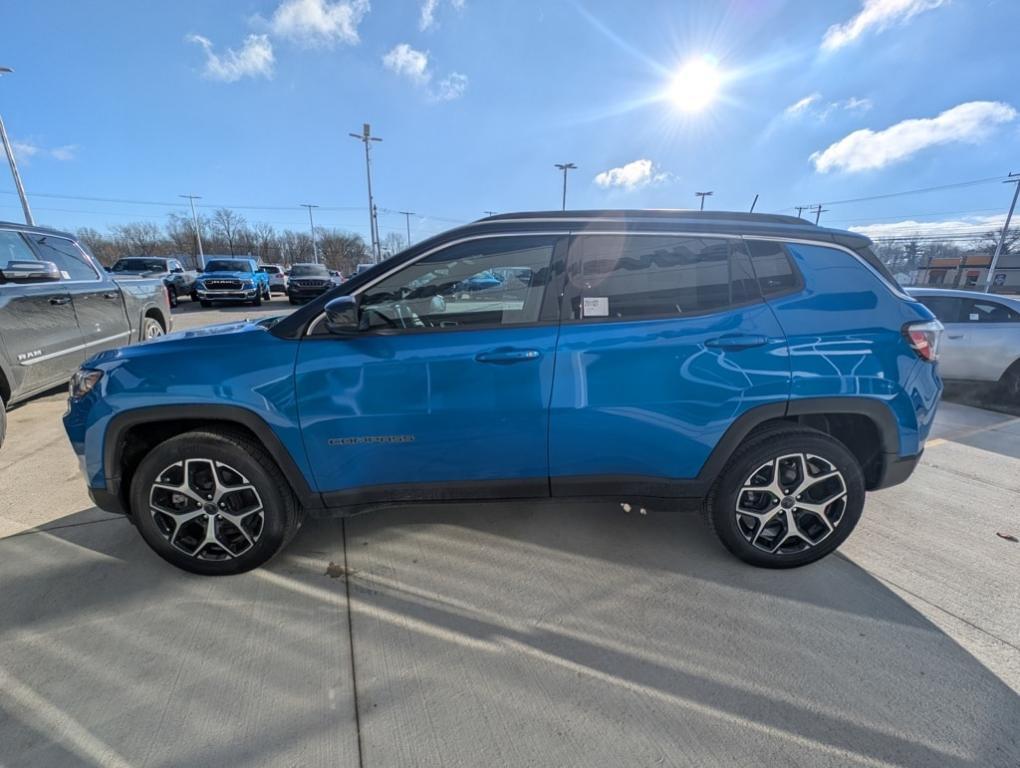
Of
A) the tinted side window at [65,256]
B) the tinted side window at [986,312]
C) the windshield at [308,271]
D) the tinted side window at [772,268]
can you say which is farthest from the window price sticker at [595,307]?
the windshield at [308,271]

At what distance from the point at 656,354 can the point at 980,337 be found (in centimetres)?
650

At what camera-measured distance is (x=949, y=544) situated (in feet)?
9.21

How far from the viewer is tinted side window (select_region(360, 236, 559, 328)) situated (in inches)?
91.7

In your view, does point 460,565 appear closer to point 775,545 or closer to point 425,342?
point 425,342

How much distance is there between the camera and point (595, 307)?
229cm

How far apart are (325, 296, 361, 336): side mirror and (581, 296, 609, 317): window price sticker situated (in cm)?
109

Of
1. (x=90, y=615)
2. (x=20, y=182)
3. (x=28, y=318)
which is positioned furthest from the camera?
(x=20, y=182)

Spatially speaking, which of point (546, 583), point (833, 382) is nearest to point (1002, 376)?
point (833, 382)

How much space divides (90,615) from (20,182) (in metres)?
29.5

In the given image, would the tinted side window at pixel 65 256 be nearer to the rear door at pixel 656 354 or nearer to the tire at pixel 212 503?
the tire at pixel 212 503

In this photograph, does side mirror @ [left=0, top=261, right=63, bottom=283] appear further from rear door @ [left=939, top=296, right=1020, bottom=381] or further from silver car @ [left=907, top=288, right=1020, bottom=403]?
rear door @ [left=939, top=296, right=1020, bottom=381]

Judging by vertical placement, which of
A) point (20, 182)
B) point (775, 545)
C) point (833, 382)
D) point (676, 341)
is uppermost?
point (20, 182)

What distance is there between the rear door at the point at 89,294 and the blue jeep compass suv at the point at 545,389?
3488mm

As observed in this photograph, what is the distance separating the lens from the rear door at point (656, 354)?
2.25 metres
